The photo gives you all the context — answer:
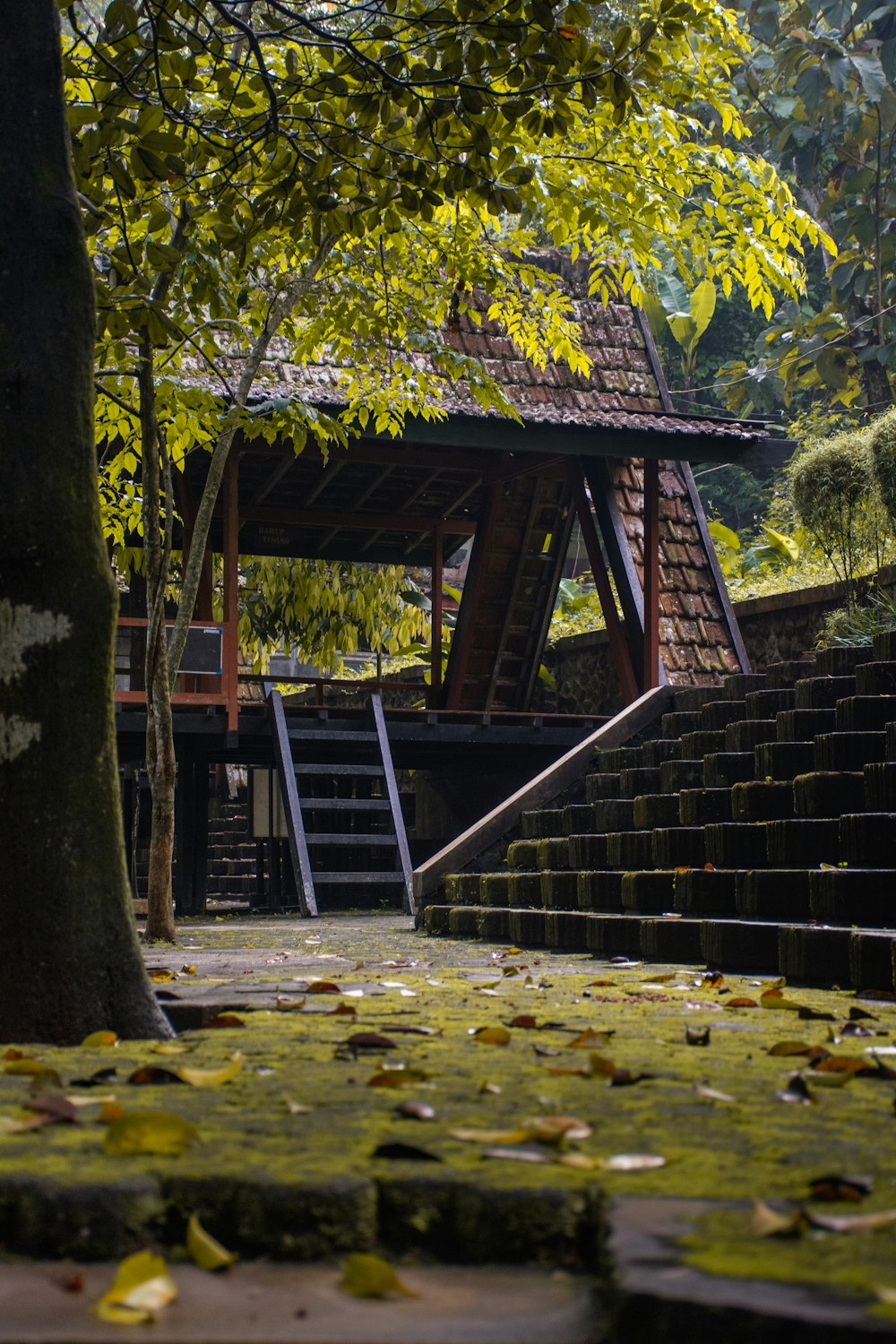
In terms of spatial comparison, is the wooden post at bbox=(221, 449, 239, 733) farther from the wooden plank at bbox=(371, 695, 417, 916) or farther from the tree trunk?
the tree trunk

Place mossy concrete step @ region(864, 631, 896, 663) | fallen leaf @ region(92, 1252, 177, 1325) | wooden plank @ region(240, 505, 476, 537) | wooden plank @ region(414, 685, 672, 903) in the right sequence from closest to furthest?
fallen leaf @ region(92, 1252, 177, 1325) → mossy concrete step @ region(864, 631, 896, 663) → wooden plank @ region(414, 685, 672, 903) → wooden plank @ region(240, 505, 476, 537)

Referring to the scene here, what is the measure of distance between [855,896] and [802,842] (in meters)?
0.94

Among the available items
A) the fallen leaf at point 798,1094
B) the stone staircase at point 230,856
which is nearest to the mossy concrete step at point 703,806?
the fallen leaf at point 798,1094

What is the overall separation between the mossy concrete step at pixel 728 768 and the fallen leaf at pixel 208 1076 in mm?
5688

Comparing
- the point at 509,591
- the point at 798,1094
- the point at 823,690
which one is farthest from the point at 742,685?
the point at 798,1094

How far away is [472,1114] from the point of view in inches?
92.4

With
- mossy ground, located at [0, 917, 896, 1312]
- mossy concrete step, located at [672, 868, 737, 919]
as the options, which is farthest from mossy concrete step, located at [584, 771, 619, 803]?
mossy ground, located at [0, 917, 896, 1312]

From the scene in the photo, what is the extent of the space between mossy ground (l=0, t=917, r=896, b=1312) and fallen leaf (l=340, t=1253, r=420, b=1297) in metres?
0.19

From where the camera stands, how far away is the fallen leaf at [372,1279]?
64.3 inches

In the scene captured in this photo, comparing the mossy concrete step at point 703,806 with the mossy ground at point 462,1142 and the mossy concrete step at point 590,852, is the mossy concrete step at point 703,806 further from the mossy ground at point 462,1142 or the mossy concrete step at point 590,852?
the mossy ground at point 462,1142

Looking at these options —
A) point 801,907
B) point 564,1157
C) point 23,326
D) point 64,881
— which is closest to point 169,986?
point 64,881

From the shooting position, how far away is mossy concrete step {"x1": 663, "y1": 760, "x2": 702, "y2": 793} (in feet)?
29.8

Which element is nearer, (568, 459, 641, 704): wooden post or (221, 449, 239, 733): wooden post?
(221, 449, 239, 733): wooden post

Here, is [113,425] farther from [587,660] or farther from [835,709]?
[587,660]
